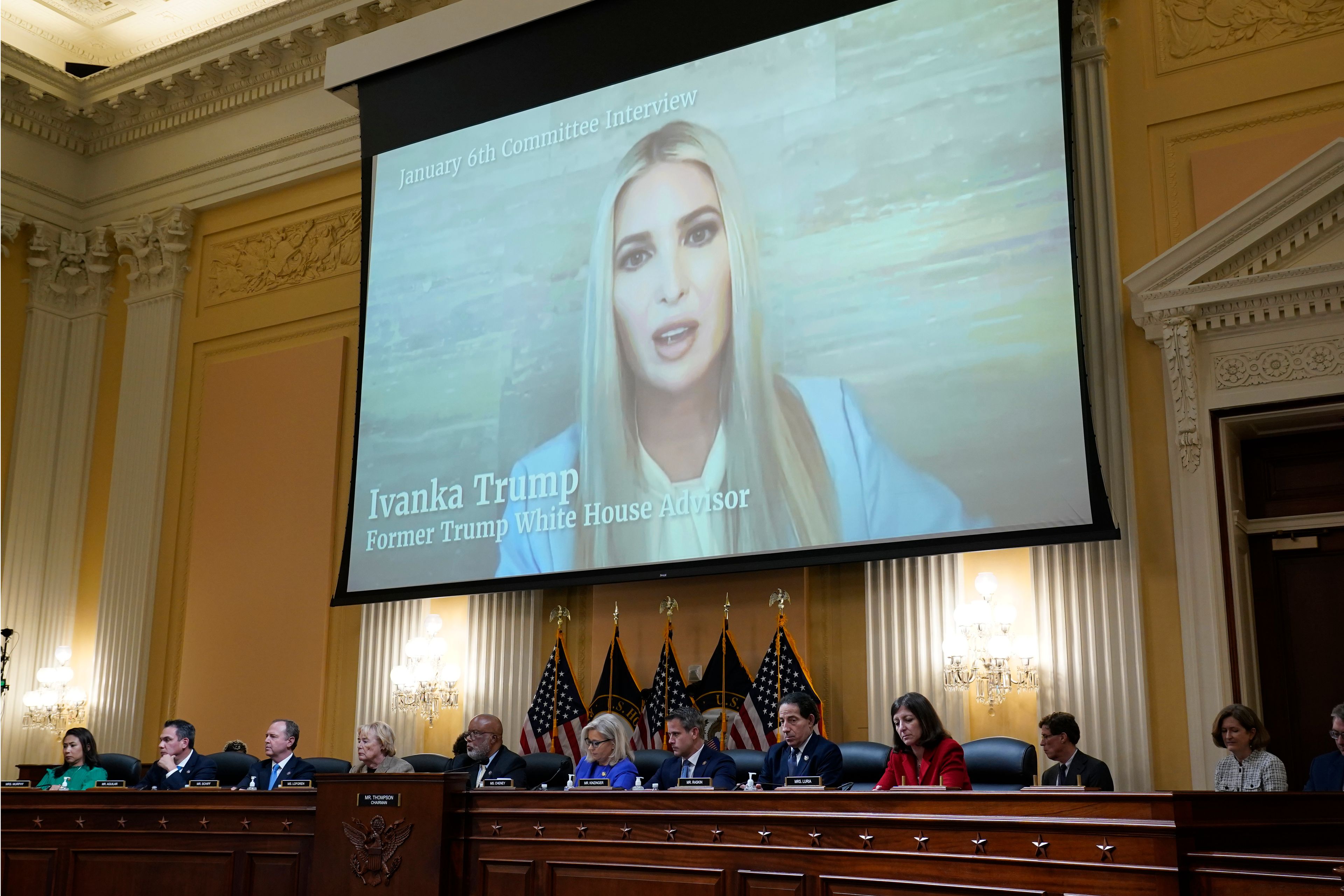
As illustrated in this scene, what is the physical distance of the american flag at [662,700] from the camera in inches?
315

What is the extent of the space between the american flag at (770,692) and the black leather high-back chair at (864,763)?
100 centimetres

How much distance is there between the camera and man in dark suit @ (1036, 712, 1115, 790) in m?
5.90

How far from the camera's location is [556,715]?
8.40m

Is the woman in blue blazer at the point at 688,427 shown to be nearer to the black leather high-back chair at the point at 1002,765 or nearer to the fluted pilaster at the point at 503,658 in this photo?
the fluted pilaster at the point at 503,658

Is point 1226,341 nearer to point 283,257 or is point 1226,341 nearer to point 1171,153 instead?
point 1171,153

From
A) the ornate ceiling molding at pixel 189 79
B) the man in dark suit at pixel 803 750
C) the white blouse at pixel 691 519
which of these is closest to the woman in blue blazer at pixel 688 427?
the white blouse at pixel 691 519

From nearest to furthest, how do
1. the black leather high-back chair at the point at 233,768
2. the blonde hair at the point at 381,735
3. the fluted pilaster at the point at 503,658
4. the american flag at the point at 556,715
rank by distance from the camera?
1. the blonde hair at the point at 381,735
2. the black leather high-back chair at the point at 233,768
3. the american flag at the point at 556,715
4. the fluted pilaster at the point at 503,658

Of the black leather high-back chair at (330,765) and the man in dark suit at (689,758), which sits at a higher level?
the man in dark suit at (689,758)

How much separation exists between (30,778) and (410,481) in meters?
3.32

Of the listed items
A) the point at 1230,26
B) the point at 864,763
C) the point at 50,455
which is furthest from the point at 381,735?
the point at 50,455

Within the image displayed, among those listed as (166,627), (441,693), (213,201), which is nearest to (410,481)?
(441,693)

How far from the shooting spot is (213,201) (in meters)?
11.6

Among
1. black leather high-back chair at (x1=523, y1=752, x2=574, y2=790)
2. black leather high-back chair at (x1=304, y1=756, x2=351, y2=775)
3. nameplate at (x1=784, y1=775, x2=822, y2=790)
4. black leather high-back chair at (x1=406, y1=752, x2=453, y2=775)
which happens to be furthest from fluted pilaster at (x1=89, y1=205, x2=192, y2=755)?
nameplate at (x1=784, y1=775, x2=822, y2=790)

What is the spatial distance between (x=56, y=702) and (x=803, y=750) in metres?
7.50
